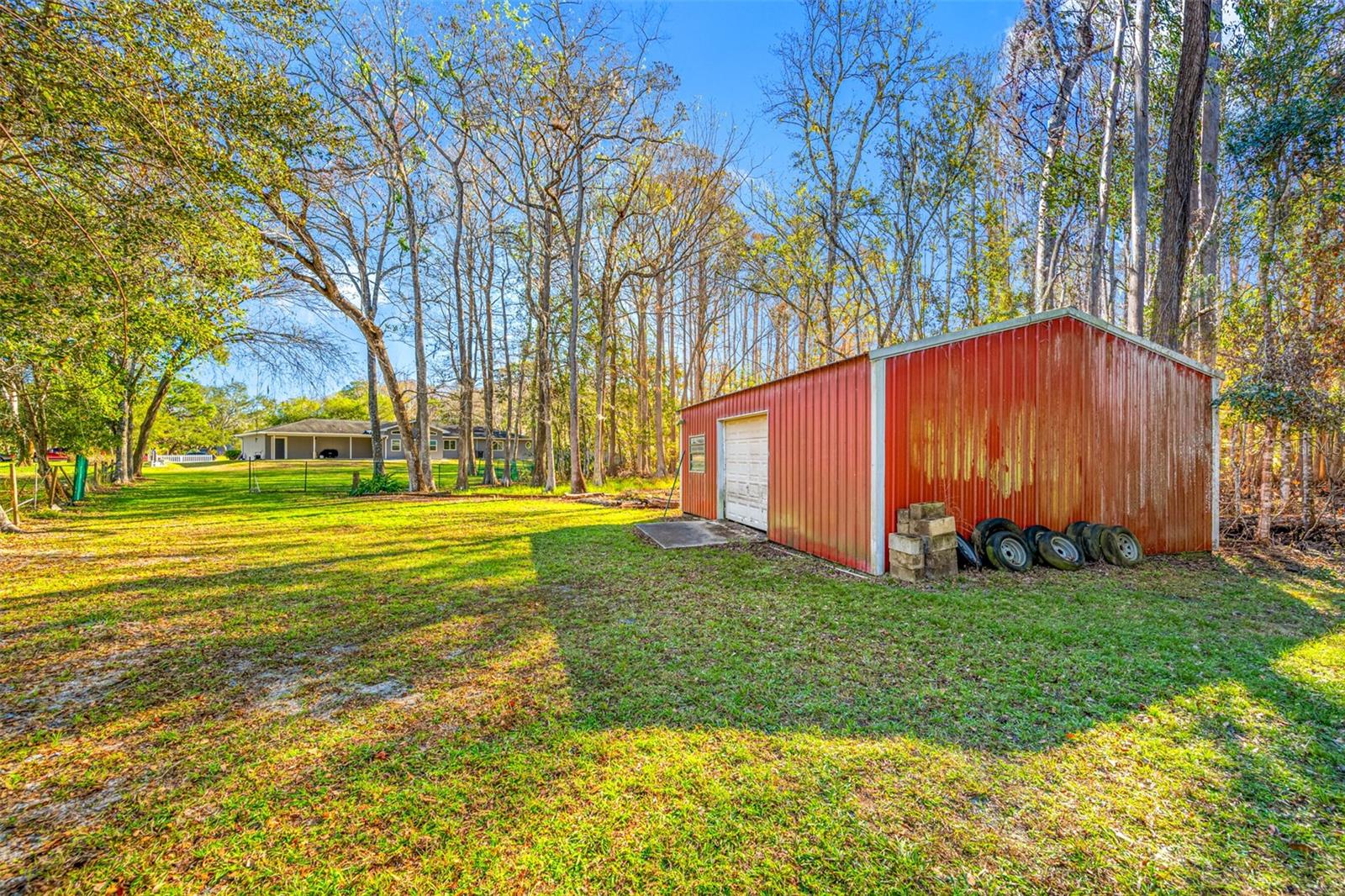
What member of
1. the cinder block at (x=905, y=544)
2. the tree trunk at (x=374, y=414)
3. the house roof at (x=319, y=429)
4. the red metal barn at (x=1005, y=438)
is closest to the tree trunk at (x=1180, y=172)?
the red metal barn at (x=1005, y=438)

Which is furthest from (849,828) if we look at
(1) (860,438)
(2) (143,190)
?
(2) (143,190)

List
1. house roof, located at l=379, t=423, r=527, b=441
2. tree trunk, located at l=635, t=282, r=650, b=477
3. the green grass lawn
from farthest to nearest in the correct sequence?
house roof, located at l=379, t=423, r=527, b=441 < tree trunk, located at l=635, t=282, r=650, b=477 < the green grass lawn

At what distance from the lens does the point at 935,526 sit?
4.85m

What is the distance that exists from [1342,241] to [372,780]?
10.1m

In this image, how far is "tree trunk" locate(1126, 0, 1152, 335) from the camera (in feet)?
24.5

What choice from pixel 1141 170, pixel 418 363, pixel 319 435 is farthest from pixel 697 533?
pixel 319 435

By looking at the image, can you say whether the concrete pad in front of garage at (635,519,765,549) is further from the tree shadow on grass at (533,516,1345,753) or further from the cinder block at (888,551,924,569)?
the cinder block at (888,551,924,569)

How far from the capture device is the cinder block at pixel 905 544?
4719mm

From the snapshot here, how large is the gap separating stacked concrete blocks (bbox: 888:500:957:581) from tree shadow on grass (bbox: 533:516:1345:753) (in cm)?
24

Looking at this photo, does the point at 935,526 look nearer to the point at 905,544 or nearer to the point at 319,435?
the point at 905,544

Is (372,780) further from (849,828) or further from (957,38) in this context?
(957,38)

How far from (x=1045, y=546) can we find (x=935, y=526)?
1.45m

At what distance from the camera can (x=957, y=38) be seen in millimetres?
10180

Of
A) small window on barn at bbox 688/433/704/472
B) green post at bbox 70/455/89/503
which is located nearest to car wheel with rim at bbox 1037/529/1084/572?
small window on barn at bbox 688/433/704/472
